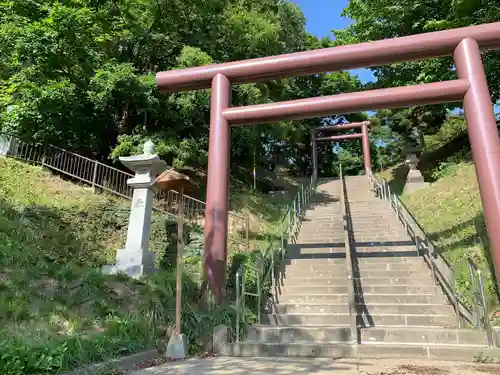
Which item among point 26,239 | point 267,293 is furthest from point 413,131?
point 26,239

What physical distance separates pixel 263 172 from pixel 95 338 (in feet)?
61.9

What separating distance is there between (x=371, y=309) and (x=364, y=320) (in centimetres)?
42

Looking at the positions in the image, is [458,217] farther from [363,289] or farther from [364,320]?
[364,320]

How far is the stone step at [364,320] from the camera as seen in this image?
6.58 m

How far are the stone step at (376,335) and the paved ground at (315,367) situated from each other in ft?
2.52

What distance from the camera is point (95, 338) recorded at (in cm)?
506

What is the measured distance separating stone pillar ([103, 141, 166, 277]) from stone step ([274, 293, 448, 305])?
10.3 feet

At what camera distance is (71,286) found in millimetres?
7047

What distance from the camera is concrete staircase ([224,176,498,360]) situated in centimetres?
564

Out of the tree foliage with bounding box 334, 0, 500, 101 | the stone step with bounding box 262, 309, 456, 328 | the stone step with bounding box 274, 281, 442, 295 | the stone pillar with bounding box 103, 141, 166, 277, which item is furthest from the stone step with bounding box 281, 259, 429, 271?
the tree foliage with bounding box 334, 0, 500, 101

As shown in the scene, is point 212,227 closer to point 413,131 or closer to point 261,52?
point 261,52

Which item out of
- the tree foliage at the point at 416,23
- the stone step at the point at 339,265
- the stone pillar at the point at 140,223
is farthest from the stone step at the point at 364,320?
the tree foliage at the point at 416,23

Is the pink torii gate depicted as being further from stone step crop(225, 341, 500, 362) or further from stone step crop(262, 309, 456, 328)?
stone step crop(225, 341, 500, 362)

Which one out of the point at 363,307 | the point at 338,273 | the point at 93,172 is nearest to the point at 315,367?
the point at 363,307
